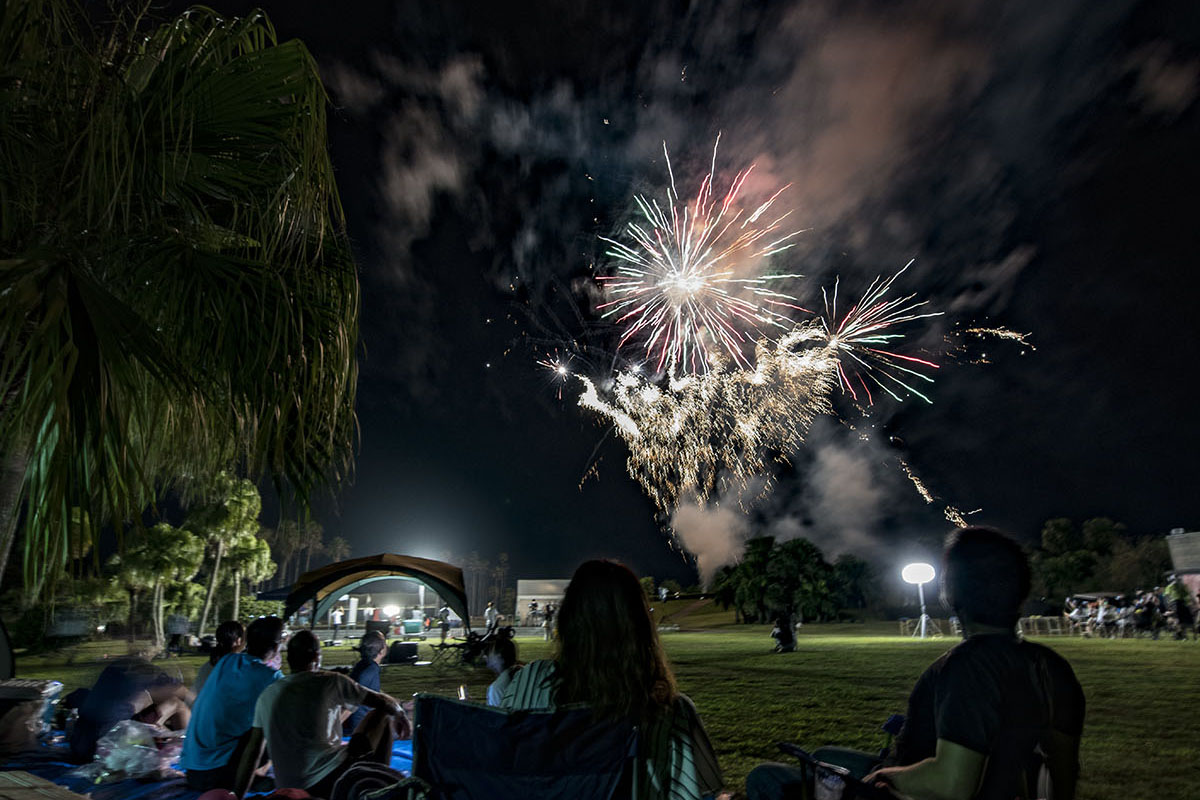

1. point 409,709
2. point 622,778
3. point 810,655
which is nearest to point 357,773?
point 622,778

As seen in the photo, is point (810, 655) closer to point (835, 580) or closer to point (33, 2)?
point (33, 2)

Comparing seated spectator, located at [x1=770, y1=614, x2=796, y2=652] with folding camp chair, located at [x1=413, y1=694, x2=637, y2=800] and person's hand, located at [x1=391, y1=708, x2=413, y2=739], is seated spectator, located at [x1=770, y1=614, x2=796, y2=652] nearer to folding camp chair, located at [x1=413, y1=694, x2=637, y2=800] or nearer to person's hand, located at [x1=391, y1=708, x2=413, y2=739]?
person's hand, located at [x1=391, y1=708, x2=413, y2=739]

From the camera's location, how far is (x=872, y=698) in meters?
9.47

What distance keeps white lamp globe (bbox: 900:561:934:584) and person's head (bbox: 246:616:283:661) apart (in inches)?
1430

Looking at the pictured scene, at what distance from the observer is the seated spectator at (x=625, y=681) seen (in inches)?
79.7

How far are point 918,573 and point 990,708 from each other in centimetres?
3757

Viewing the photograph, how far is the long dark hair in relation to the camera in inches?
81.5

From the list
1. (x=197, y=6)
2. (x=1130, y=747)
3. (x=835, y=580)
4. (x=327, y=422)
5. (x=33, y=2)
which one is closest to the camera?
(x=33, y=2)

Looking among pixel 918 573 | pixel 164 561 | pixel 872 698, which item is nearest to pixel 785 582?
pixel 918 573

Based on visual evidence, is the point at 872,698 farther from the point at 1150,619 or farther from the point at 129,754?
the point at 1150,619

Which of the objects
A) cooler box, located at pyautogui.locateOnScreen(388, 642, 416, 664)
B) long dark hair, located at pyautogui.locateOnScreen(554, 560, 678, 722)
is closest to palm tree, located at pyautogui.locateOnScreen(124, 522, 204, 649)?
cooler box, located at pyautogui.locateOnScreen(388, 642, 416, 664)

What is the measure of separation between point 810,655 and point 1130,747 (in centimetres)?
Result: 1136

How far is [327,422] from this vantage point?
468cm

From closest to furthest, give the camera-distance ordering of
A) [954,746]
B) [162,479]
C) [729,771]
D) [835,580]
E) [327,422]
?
[954,746] < [327,422] < [162,479] < [729,771] < [835,580]
